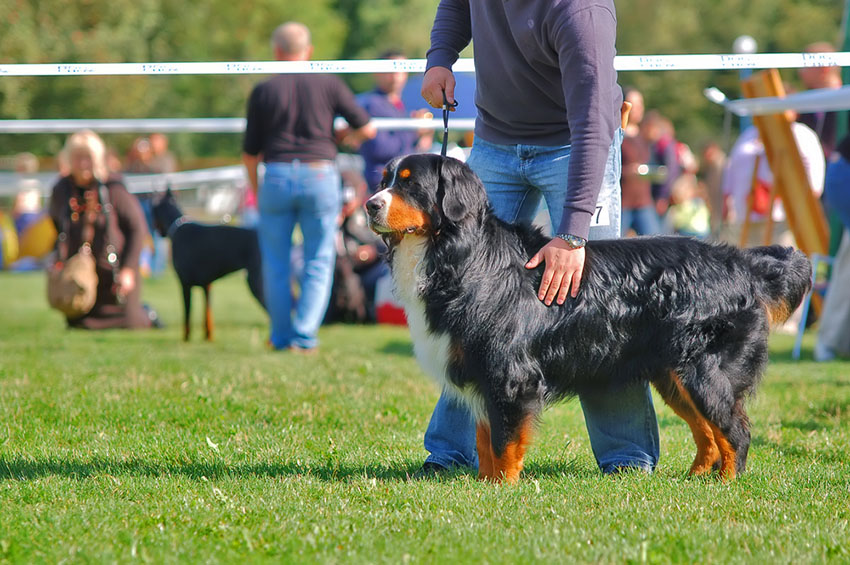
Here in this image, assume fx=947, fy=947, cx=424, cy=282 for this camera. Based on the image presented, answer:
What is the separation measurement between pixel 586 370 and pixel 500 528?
0.90 metres

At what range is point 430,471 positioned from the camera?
4082mm

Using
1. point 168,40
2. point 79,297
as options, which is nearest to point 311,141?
point 79,297

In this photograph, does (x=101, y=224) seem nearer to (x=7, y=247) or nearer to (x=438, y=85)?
(x=438, y=85)

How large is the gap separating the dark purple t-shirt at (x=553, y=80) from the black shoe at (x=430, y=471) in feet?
3.95

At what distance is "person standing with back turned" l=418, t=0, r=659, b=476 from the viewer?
3.55m

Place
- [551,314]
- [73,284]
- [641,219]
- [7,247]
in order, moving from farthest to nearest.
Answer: [7,247] < [641,219] < [73,284] < [551,314]

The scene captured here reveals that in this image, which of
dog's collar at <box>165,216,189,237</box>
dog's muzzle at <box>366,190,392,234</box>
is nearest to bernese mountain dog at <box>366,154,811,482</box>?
dog's muzzle at <box>366,190,392,234</box>

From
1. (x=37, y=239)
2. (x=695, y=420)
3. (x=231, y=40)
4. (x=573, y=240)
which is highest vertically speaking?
(x=231, y=40)

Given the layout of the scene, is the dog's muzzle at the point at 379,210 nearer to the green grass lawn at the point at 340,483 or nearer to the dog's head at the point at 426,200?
the dog's head at the point at 426,200

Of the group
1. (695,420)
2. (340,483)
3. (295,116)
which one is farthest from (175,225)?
(695,420)

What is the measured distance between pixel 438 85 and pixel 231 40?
3685 centimetres

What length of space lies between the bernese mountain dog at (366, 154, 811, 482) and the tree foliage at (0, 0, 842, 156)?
2314cm

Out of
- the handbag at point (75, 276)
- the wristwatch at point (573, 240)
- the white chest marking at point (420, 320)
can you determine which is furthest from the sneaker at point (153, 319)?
the wristwatch at point (573, 240)

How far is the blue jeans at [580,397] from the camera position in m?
3.95
